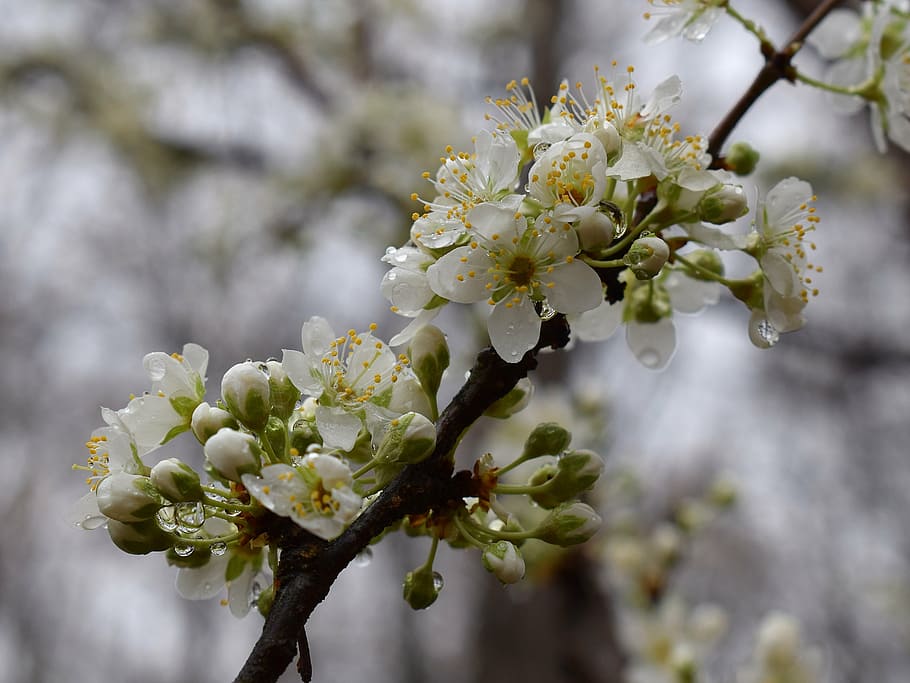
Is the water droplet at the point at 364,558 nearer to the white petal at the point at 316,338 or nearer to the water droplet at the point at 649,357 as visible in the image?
the white petal at the point at 316,338

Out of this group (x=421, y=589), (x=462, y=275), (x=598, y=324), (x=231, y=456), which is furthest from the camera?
(x=598, y=324)

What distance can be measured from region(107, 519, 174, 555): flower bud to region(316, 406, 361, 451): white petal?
21cm

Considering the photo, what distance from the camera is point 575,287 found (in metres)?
0.95

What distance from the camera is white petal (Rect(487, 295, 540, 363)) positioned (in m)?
0.96

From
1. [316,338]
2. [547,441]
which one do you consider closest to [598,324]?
[547,441]

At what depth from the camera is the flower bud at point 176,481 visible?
2.99ft

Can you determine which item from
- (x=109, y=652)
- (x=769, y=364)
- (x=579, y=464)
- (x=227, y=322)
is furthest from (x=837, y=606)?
(x=109, y=652)

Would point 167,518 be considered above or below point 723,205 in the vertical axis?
below

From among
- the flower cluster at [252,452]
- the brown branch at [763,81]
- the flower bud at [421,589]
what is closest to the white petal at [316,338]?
the flower cluster at [252,452]

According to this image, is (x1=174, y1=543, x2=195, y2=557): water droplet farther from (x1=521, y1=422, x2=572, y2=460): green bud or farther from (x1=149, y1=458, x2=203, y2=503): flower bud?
(x1=521, y1=422, x2=572, y2=460): green bud

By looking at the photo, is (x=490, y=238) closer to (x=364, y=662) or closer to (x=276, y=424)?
(x=276, y=424)

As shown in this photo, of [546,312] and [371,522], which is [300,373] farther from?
[546,312]

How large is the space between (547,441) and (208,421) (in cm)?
45

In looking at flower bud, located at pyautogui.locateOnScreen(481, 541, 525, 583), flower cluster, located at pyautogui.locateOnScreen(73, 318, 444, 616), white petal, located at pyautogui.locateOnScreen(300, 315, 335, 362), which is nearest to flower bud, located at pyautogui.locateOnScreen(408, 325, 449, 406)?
flower cluster, located at pyautogui.locateOnScreen(73, 318, 444, 616)
